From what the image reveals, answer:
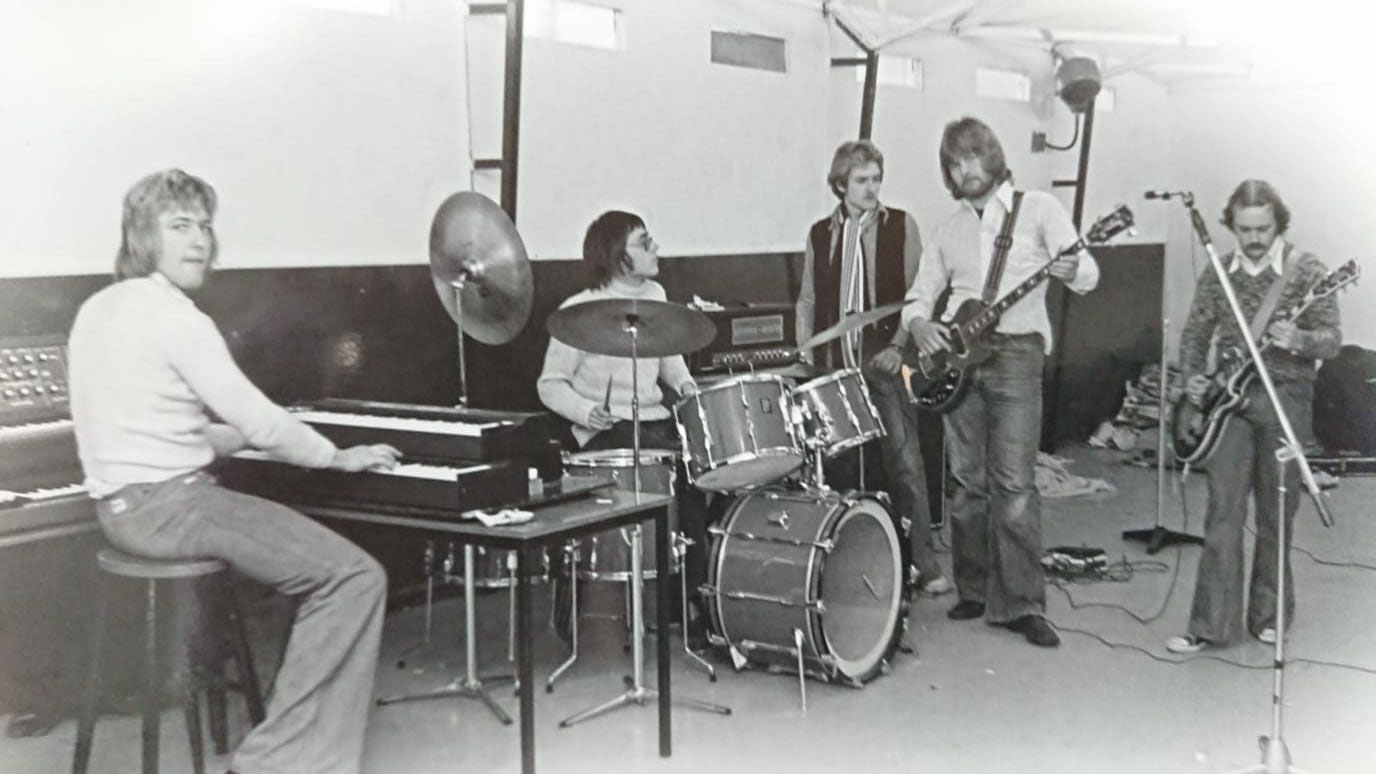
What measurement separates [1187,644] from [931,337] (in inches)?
53.8

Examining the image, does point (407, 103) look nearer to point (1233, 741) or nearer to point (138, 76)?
point (138, 76)

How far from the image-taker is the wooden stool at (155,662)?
3117 mm

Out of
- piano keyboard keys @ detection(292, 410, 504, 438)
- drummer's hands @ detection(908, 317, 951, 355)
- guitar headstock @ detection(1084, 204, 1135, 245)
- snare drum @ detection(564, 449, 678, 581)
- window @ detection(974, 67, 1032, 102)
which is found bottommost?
snare drum @ detection(564, 449, 678, 581)

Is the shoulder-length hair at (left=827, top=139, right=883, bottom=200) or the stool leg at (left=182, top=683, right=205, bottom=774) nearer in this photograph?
the stool leg at (left=182, top=683, right=205, bottom=774)

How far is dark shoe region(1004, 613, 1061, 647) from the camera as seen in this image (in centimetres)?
462

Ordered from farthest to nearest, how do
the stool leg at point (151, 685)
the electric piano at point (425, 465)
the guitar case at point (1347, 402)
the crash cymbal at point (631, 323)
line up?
the guitar case at point (1347, 402)
the crash cymbal at point (631, 323)
the electric piano at point (425, 465)
the stool leg at point (151, 685)

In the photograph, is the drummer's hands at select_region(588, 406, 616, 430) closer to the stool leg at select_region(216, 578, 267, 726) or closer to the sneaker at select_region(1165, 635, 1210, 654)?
the stool leg at select_region(216, 578, 267, 726)

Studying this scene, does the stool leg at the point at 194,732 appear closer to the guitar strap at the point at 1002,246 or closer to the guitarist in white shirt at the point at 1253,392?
the guitar strap at the point at 1002,246

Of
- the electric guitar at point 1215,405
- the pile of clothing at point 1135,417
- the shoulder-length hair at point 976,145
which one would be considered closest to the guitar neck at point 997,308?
the shoulder-length hair at point 976,145

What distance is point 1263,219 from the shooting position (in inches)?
164

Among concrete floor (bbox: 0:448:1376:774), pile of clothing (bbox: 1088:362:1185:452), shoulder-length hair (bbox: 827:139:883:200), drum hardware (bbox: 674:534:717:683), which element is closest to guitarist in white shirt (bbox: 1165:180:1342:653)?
concrete floor (bbox: 0:448:1376:774)

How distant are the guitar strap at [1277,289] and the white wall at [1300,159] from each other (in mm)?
51

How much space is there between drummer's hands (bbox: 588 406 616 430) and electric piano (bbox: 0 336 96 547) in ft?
5.27

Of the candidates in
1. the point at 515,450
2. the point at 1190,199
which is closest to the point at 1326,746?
the point at 1190,199
